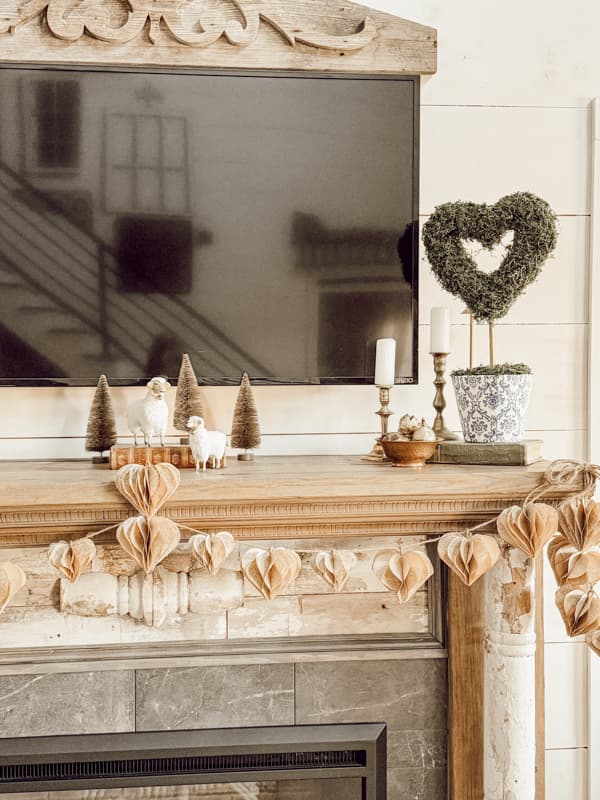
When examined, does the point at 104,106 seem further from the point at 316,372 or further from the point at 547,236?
the point at 547,236

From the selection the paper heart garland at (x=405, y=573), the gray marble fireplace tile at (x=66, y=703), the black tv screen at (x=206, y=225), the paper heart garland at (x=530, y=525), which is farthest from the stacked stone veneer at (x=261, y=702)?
the black tv screen at (x=206, y=225)

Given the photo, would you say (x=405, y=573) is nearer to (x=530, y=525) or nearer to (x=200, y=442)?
(x=530, y=525)

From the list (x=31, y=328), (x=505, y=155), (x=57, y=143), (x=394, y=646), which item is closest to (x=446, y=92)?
(x=505, y=155)

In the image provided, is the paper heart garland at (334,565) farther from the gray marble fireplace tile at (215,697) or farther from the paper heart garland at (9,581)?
the paper heart garland at (9,581)

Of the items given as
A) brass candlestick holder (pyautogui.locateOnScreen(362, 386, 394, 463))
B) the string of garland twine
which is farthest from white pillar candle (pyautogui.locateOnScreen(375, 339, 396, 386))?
the string of garland twine

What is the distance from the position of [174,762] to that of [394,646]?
0.43 metres

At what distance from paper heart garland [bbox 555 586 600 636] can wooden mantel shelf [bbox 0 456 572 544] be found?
16 centimetres

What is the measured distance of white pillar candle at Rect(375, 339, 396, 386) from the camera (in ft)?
4.33

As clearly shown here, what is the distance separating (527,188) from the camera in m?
1.50

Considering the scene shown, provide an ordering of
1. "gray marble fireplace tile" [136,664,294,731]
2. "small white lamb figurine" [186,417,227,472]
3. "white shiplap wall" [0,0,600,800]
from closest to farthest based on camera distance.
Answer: "small white lamb figurine" [186,417,227,472] → "gray marble fireplace tile" [136,664,294,731] → "white shiplap wall" [0,0,600,800]

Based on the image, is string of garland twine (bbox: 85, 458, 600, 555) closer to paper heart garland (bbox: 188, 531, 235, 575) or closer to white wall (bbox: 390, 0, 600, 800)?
paper heart garland (bbox: 188, 531, 235, 575)

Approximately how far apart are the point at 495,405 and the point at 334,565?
0.38 m

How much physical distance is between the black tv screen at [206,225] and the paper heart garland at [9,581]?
35 cm

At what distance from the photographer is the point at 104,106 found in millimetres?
1331
